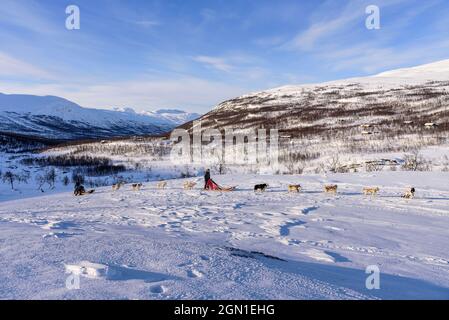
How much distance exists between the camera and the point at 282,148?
135ft

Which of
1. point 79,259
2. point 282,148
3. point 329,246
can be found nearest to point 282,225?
point 329,246

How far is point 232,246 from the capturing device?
8023 mm

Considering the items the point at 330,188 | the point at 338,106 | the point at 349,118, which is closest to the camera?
the point at 330,188

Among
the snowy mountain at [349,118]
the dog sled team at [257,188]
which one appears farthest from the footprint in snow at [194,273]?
the snowy mountain at [349,118]

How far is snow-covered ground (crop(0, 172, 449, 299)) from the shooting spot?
4672 mm

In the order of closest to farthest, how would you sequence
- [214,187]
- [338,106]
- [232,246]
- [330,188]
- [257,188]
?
1. [232,246]
2. [330,188]
3. [257,188]
4. [214,187]
5. [338,106]

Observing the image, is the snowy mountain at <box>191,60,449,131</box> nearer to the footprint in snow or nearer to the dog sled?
the dog sled

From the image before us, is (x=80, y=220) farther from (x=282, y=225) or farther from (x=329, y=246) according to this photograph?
(x=329, y=246)

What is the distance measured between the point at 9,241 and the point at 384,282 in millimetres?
6290

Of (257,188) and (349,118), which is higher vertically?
(349,118)

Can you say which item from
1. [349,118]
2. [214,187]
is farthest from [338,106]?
[214,187]

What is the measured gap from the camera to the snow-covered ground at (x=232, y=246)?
15.3 feet

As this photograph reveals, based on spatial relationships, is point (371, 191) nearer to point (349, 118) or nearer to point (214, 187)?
point (214, 187)

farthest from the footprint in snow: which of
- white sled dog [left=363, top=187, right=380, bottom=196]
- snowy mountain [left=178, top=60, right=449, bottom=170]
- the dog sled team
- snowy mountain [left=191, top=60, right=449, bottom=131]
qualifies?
snowy mountain [left=191, top=60, right=449, bottom=131]
